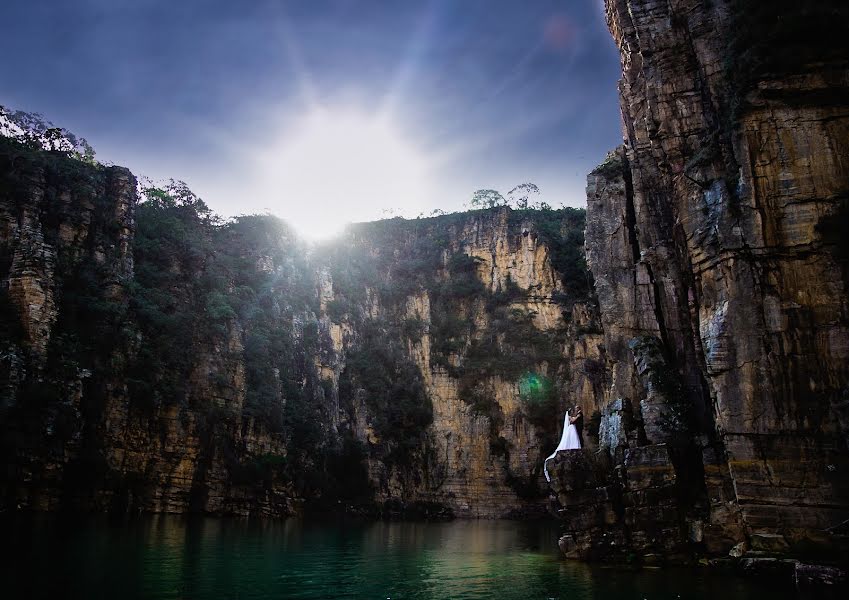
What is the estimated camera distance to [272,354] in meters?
53.3

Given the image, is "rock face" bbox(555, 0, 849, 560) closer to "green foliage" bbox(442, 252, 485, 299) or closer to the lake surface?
the lake surface

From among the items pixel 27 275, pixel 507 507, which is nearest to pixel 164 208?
pixel 27 275

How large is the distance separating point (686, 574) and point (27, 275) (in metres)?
33.6

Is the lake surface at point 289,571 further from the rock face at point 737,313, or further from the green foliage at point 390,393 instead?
the green foliage at point 390,393

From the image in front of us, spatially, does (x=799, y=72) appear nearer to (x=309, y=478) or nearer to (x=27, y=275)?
(x=27, y=275)

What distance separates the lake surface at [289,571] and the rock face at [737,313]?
2428 millimetres

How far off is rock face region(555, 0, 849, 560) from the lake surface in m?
2.43

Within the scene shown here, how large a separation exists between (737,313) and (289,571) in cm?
1467

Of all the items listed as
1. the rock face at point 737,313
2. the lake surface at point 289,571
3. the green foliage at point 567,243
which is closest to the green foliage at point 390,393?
the green foliage at point 567,243

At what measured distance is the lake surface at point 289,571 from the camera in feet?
43.1

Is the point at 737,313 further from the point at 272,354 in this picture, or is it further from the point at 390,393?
the point at 390,393

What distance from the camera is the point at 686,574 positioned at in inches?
635

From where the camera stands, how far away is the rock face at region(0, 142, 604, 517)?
33438mm

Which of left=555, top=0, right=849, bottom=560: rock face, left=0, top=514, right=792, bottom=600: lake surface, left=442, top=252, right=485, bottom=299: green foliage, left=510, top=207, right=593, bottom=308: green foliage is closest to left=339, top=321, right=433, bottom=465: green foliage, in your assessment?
left=442, top=252, right=485, bottom=299: green foliage
